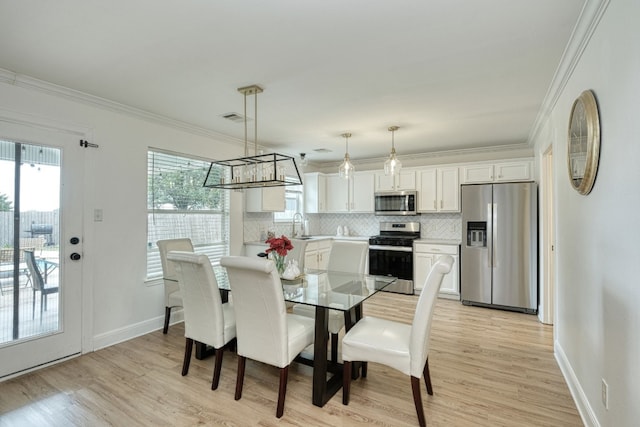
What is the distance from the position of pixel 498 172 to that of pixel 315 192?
3113 millimetres

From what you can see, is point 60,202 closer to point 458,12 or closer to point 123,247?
point 123,247

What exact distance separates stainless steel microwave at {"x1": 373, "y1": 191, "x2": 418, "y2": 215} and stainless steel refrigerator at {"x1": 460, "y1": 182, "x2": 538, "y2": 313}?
3.08 ft

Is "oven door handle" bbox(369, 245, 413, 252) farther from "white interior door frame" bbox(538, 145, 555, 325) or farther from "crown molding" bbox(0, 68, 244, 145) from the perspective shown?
"crown molding" bbox(0, 68, 244, 145)

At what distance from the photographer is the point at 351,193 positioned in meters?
6.14

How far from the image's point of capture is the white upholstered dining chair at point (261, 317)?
6.59 ft

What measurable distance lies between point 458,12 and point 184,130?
327 centimetres

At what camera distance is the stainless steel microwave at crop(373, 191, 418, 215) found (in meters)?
5.51

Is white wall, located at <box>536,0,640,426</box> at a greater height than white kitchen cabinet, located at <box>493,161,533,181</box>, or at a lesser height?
lesser

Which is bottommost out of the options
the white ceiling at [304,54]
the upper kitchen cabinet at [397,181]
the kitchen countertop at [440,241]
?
the kitchen countertop at [440,241]

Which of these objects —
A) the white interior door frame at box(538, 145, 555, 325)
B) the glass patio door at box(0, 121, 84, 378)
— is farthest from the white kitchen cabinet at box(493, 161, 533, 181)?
the glass patio door at box(0, 121, 84, 378)

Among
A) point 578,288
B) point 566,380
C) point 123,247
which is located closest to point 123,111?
point 123,247

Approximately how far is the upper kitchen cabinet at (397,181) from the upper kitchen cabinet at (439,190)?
5.9 inches

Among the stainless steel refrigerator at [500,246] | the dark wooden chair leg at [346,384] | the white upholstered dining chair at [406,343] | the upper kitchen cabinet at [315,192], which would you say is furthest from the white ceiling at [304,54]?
the upper kitchen cabinet at [315,192]

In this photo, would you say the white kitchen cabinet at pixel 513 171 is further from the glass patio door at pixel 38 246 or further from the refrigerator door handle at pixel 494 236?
the glass patio door at pixel 38 246
